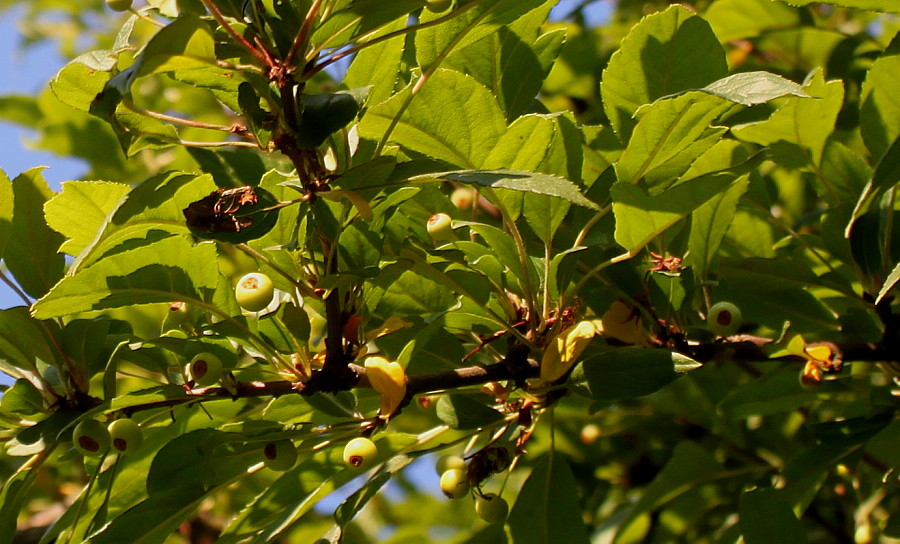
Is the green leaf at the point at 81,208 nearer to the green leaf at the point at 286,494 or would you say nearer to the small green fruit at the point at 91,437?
the small green fruit at the point at 91,437

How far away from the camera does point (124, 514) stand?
43.5 inches

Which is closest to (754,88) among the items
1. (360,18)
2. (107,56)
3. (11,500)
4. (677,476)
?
(360,18)

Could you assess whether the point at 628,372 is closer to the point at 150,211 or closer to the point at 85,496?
the point at 150,211

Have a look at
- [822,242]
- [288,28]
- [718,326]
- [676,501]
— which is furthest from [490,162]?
[676,501]

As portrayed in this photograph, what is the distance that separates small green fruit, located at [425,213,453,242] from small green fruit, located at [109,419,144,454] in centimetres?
40

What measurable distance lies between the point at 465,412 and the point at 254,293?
0.99ft

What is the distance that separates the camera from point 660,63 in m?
1.10

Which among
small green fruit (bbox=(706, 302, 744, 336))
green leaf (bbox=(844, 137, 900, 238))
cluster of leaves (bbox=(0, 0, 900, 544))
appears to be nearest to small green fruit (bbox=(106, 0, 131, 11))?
cluster of leaves (bbox=(0, 0, 900, 544))

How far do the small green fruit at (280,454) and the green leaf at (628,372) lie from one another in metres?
0.34

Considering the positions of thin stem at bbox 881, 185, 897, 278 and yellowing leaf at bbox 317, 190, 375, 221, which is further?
thin stem at bbox 881, 185, 897, 278

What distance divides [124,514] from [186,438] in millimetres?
122

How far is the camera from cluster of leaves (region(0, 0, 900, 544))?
2.91 feet

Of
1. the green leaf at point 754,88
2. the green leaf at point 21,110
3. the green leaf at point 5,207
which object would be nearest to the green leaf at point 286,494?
the green leaf at point 5,207

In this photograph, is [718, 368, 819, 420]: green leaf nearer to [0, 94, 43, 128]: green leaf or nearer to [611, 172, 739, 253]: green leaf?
[611, 172, 739, 253]: green leaf
